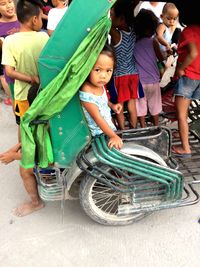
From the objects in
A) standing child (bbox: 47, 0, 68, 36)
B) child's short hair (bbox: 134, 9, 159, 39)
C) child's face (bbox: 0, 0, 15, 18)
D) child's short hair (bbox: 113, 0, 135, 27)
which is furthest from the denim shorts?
child's face (bbox: 0, 0, 15, 18)

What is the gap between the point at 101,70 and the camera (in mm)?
2117

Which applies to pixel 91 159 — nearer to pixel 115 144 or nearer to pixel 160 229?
pixel 115 144

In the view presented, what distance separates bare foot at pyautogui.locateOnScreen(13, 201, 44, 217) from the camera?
2816 mm

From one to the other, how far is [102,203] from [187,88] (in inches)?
45.9

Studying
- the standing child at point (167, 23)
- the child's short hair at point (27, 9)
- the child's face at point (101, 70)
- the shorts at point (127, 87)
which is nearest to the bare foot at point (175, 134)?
the shorts at point (127, 87)

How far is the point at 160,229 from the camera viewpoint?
2.63m

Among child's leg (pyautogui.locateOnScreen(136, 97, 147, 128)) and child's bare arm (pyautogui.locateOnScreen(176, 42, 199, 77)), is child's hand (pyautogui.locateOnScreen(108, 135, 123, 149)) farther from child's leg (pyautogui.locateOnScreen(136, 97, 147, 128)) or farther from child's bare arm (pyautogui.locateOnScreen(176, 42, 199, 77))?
child's leg (pyautogui.locateOnScreen(136, 97, 147, 128))

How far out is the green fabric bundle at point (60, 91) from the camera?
194 cm

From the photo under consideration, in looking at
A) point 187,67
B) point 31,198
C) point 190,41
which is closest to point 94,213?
point 31,198

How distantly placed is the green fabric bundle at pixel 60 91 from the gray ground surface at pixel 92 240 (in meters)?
0.69

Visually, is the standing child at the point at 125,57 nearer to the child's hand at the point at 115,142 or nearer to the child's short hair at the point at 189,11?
the child's short hair at the point at 189,11

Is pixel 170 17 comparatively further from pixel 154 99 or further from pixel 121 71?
pixel 121 71

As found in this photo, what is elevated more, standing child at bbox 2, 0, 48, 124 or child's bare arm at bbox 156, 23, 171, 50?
standing child at bbox 2, 0, 48, 124

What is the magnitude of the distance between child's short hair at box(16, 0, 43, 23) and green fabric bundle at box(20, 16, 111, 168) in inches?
A: 39.8
